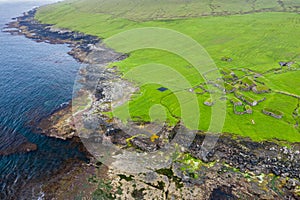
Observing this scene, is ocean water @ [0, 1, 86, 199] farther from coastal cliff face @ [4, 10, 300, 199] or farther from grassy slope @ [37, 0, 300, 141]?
grassy slope @ [37, 0, 300, 141]

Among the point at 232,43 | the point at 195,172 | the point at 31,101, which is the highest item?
the point at 31,101

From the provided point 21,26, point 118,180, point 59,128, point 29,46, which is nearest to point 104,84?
point 59,128

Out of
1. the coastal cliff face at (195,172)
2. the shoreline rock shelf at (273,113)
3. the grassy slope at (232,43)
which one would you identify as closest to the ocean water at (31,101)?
the coastal cliff face at (195,172)

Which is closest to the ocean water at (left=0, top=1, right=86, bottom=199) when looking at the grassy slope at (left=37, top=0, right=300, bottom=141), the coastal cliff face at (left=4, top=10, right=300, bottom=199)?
the coastal cliff face at (left=4, top=10, right=300, bottom=199)

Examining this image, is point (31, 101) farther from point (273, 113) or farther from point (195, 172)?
point (273, 113)

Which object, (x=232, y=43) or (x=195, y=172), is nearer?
(x=195, y=172)

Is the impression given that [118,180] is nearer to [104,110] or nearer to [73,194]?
[73,194]

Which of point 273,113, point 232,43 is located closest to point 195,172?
point 273,113
